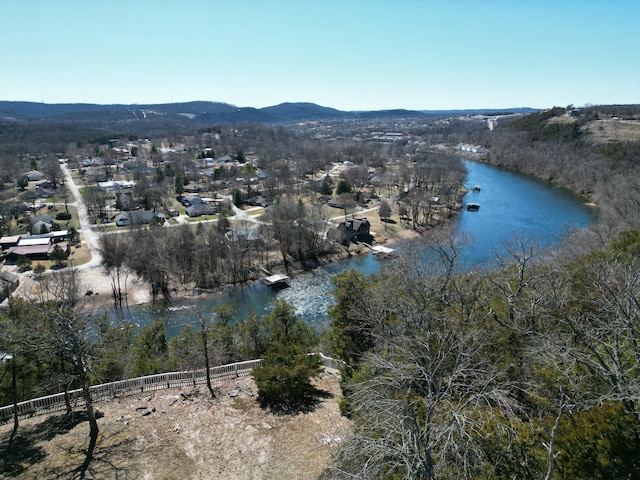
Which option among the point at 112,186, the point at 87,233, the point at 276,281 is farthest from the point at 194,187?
the point at 276,281

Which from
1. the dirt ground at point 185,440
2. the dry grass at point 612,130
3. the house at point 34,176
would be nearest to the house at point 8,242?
the house at point 34,176

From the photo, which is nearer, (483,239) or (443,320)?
(443,320)

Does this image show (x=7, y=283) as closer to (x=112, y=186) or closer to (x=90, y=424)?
(x=90, y=424)

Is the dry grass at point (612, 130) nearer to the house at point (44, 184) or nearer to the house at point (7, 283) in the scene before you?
the house at point (7, 283)

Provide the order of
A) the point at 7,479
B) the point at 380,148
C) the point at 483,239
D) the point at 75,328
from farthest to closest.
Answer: the point at 380,148 → the point at 483,239 → the point at 75,328 → the point at 7,479

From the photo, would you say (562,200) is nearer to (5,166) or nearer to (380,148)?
(380,148)

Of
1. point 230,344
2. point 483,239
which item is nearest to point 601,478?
point 230,344

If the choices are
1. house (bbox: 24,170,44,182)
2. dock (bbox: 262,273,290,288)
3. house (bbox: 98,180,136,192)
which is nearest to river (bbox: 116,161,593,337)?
dock (bbox: 262,273,290,288)

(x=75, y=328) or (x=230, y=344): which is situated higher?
(x=75, y=328)
